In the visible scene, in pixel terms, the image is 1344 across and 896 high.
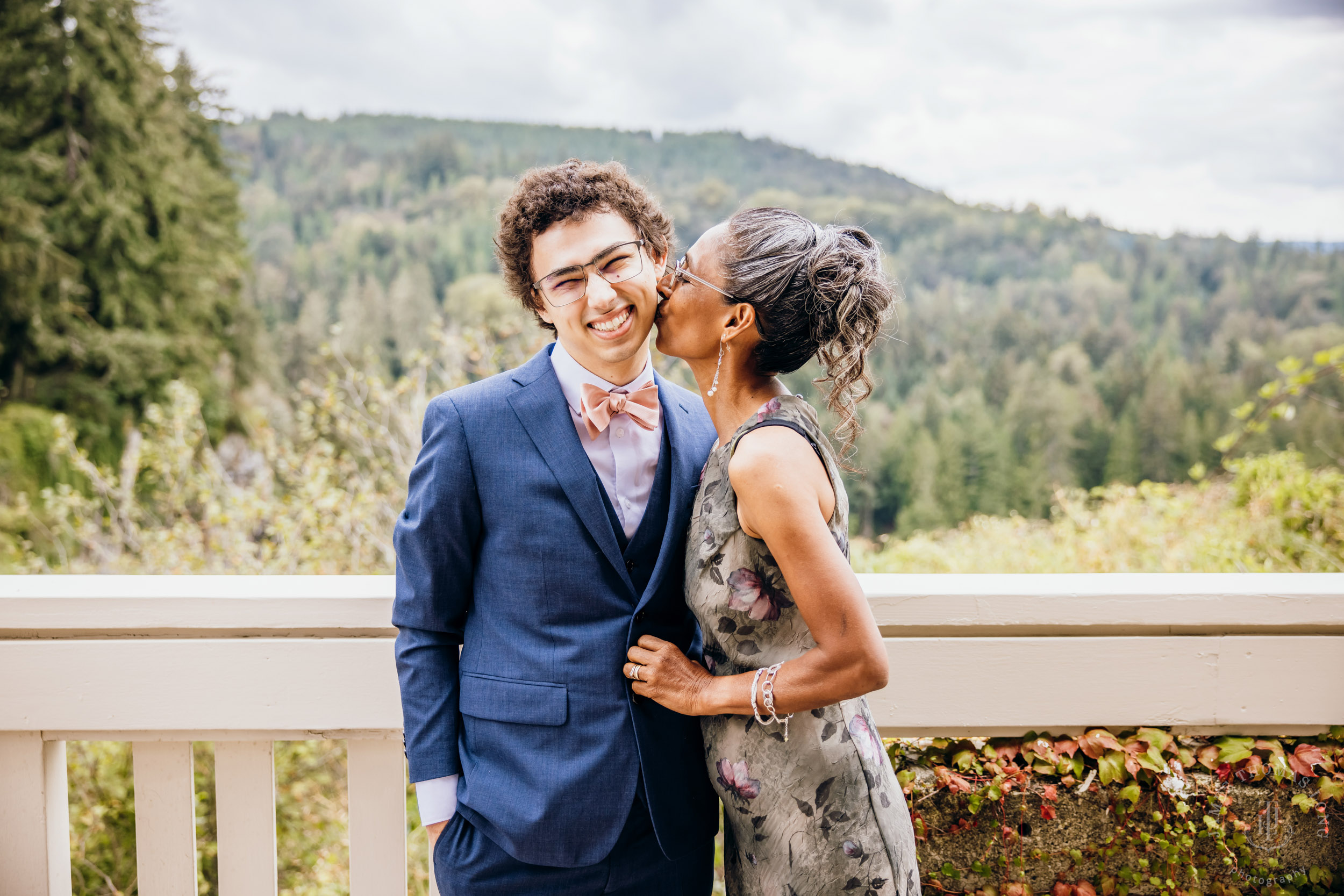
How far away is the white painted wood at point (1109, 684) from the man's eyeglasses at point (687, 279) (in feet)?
2.96

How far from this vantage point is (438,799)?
1.39 metres

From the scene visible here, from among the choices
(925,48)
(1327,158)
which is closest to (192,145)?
(925,48)

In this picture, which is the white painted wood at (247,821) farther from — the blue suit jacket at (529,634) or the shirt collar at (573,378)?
the shirt collar at (573,378)

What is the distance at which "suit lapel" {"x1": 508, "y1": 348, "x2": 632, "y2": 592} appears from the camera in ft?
4.46

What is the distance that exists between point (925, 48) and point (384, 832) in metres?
24.9

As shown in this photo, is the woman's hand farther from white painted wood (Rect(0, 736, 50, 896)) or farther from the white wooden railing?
white painted wood (Rect(0, 736, 50, 896))

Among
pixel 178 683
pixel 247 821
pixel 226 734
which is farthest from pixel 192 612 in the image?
pixel 247 821

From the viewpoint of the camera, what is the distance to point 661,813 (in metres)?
1.38

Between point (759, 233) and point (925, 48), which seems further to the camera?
point (925, 48)

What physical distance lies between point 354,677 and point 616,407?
82 centimetres

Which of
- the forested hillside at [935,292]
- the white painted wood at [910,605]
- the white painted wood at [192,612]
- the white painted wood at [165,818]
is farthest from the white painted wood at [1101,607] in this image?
the forested hillside at [935,292]

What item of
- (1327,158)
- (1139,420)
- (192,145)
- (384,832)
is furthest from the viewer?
(192,145)

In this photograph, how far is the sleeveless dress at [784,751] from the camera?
1.32 meters

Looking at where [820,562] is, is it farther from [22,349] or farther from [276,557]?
[22,349]
